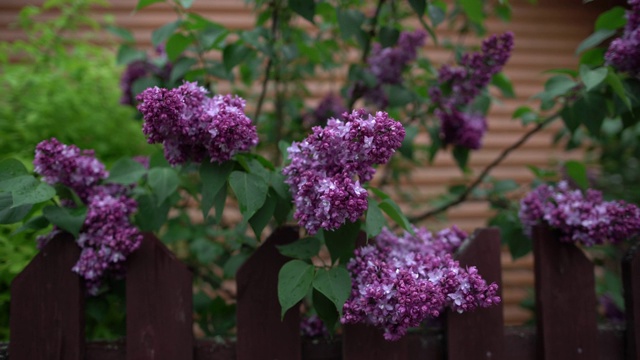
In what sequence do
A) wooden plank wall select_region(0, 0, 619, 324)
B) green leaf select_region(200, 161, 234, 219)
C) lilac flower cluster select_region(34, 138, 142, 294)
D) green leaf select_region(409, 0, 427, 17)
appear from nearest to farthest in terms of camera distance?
green leaf select_region(200, 161, 234, 219)
lilac flower cluster select_region(34, 138, 142, 294)
green leaf select_region(409, 0, 427, 17)
wooden plank wall select_region(0, 0, 619, 324)

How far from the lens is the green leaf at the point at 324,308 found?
1231mm

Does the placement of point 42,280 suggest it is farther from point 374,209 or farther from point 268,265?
point 374,209

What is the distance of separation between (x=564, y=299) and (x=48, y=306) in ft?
4.45

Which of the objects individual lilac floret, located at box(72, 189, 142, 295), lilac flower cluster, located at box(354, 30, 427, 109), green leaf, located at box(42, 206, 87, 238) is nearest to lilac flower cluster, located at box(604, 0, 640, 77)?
lilac flower cluster, located at box(354, 30, 427, 109)

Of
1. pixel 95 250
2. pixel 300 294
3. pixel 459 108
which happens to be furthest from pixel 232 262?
pixel 459 108

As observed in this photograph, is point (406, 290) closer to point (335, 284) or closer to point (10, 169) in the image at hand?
point (335, 284)

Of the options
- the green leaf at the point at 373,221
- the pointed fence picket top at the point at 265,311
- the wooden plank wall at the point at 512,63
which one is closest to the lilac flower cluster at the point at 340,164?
the green leaf at the point at 373,221

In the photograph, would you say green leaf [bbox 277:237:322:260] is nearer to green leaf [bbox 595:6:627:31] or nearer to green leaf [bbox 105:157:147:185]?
green leaf [bbox 105:157:147:185]

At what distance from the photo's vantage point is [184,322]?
141 cm

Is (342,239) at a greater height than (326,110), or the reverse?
(326,110)

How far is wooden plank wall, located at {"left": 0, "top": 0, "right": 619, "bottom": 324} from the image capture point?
3.72m

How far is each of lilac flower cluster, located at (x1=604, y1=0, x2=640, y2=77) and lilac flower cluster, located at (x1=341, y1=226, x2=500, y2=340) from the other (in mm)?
767

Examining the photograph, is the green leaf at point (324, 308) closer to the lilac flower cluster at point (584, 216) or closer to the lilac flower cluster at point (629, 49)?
the lilac flower cluster at point (584, 216)

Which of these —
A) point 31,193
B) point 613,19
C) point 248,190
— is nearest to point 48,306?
point 31,193
